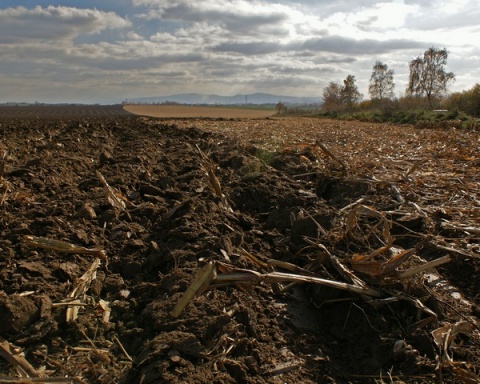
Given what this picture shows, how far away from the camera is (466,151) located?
9.50m

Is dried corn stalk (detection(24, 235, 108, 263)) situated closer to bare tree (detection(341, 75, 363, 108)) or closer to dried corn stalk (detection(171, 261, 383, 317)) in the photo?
dried corn stalk (detection(171, 261, 383, 317))

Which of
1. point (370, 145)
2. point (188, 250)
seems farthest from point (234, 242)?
point (370, 145)

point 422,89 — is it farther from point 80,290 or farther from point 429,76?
point 80,290

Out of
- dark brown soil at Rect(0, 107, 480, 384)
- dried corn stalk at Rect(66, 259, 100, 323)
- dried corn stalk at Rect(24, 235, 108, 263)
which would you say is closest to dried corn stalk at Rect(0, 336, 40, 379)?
dark brown soil at Rect(0, 107, 480, 384)

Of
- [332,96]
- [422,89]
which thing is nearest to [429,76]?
[422,89]

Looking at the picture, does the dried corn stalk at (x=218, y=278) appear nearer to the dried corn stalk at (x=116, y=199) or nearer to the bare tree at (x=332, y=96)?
the dried corn stalk at (x=116, y=199)

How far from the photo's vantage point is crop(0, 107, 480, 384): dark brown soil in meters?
2.76

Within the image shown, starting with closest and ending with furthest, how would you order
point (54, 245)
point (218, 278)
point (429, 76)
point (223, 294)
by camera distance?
point (218, 278)
point (223, 294)
point (54, 245)
point (429, 76)

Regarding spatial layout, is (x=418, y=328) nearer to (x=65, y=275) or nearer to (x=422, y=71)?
(x=65, y=275)

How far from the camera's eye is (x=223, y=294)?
3.43 metres

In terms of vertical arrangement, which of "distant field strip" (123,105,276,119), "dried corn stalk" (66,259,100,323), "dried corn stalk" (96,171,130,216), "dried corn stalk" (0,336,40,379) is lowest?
"dried corn stalk" (0,336,40,379)

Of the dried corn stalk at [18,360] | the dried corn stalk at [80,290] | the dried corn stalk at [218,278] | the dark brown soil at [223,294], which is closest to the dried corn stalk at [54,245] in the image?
the dark brown soil at [223,294]

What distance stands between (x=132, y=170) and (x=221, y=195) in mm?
2423

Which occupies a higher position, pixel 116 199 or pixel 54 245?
pixel 116 199
